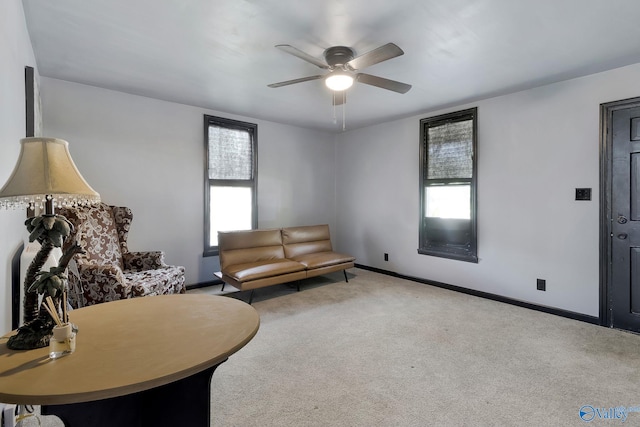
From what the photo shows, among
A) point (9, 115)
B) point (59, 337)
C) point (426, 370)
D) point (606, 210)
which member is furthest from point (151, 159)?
point (606, 210)

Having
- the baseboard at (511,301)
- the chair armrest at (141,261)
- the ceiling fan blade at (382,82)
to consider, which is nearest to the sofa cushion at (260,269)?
the chair armrest at (141,261)

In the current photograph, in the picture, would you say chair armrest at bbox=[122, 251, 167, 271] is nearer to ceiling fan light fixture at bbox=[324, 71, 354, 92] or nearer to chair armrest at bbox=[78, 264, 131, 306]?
chair armrest at bbox=[78, 264, 131, 306]

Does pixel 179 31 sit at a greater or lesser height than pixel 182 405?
greater

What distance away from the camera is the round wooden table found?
0.85m

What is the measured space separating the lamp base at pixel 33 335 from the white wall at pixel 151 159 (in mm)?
2957

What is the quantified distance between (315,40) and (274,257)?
2.80m

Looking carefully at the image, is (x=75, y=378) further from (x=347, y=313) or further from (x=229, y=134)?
(x=229, y=134)

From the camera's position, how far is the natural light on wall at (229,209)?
448 centimetres

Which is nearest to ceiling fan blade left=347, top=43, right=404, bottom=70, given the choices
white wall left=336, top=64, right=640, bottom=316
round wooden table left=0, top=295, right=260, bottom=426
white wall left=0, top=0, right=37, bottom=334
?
round wooden table left=0, top=295, right=260, bottom=426

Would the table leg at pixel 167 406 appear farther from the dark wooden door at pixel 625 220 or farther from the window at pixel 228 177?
the dark wooden door at pixel 625 220

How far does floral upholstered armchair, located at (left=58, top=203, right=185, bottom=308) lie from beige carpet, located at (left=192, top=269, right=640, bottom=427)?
104cm

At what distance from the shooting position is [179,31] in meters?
2.34

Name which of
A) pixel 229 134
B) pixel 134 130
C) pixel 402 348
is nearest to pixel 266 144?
pixel 229 134

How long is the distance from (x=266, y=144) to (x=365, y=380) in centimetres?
380
